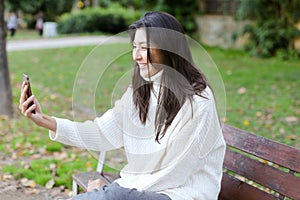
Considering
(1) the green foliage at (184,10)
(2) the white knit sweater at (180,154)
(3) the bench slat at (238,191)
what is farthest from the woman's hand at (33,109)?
(1) the green foliage at (184,10)

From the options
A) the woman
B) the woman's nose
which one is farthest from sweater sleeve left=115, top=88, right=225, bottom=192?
the woman's nose

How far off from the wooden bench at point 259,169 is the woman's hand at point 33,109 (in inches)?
25.1

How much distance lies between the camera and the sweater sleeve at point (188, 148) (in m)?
2.19

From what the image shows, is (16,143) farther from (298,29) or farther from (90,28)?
(90,28)

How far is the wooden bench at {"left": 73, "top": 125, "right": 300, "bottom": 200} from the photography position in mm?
2455

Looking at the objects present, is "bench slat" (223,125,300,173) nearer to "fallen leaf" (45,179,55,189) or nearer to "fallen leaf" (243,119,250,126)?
"fallen leaf" (45,179,55,189)

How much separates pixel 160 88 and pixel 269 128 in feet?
12.9

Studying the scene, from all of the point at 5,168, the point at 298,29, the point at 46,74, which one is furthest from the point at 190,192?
the point at 298,29

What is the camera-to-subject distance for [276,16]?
1370 cm

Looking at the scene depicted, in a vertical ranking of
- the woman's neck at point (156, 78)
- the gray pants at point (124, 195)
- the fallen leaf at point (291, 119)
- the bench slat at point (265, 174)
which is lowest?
the fallen leaf at point (291, 119)

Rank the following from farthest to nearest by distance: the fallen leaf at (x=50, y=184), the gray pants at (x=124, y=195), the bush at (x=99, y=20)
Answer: the bush at (x=99, y=20), the fallen leaf at (x=50, y=184), the gray pants at (x=124, y=195)

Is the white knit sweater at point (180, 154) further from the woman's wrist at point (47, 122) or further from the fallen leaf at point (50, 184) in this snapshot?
the fallen leaf at point (50, 184)

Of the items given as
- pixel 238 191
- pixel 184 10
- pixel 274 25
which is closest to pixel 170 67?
pixel 238 191

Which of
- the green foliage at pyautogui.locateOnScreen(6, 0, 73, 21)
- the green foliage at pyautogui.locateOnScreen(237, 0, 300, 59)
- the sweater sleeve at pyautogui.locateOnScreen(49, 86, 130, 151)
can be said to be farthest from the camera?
the green foliage at pyautogui.locateOnScreen(6, 0, 73, 21)
